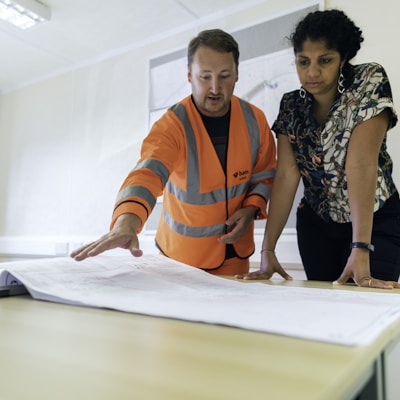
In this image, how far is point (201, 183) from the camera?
128cm

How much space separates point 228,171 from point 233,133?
13 centimetres

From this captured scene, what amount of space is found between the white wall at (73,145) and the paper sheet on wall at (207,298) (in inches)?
47.4

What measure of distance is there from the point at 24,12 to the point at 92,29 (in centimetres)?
39

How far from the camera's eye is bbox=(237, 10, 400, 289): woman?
1049 millimetres

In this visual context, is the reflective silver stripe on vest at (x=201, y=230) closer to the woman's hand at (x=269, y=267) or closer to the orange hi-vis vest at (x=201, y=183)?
the orange hi-vis vest at (x=201, y=183)

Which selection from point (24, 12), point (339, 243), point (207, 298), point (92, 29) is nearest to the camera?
point (207, 298)

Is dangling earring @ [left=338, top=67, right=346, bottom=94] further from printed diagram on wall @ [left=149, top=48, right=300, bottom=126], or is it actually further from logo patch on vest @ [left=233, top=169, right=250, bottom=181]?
printed diagram on wall @ [left=149, top=48, right=300, bottom=126]

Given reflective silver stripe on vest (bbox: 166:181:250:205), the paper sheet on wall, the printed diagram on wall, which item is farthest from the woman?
the printed diagram on wall

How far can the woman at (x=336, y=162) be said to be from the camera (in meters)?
1.05

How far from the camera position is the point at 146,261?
1.01 meters

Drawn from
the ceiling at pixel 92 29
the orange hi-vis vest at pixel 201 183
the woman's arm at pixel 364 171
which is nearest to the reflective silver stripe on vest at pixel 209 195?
the orange hi-vis vest at pixel 201 183

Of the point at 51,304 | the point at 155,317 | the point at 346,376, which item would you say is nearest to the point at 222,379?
the point at 346,376

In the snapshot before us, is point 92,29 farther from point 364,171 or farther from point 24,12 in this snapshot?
point 364,171

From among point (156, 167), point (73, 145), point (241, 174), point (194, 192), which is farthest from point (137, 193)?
point (73, 145)
